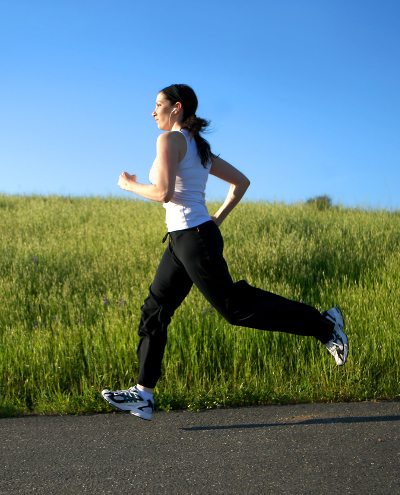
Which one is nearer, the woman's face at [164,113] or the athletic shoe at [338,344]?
the woman's face at [164,113]

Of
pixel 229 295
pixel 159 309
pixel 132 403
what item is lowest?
pixel 132 403

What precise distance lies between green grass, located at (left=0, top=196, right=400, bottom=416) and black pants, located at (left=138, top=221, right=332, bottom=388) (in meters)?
0.71

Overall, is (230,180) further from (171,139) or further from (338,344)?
(338,344)

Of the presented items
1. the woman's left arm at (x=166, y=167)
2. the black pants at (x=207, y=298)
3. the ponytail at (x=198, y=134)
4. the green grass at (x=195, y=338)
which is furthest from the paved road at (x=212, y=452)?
the ponytail at (x=198, y=134)

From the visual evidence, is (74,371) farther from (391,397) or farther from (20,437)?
(391,397)

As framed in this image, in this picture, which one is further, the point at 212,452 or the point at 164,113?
the point at 164,113

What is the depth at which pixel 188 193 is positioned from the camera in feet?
Answer: 14.8

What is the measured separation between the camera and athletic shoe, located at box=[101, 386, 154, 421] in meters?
4.89

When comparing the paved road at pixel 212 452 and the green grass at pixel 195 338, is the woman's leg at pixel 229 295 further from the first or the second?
the green grass at pixel 195 338

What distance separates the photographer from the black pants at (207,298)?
14.8 feet

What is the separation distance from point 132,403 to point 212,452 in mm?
815

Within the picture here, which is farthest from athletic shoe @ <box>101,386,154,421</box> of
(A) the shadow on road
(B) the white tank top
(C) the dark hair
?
(C) the dark hair

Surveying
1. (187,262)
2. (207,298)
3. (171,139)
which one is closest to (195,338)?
(207,298)

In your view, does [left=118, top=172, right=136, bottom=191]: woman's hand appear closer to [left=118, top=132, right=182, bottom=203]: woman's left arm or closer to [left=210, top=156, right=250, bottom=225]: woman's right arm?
[left=118, top=132, right=182, bottom=203]: woman's left arm
